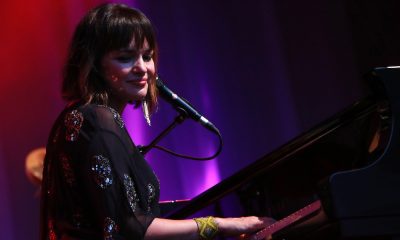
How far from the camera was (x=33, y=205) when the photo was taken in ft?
15.9

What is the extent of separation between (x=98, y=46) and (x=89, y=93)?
157 millimetres

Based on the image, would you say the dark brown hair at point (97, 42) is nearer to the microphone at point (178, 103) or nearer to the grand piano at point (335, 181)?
the microphone at point (178, 103)

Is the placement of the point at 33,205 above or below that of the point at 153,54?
below

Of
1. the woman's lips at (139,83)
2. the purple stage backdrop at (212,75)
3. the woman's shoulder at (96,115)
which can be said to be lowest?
the purple stage backdrop at (212,75)

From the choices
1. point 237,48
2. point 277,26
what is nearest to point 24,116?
point 237,48

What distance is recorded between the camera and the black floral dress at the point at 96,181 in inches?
76.7

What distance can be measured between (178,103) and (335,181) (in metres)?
0.84

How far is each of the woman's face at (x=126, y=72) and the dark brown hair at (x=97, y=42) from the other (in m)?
0.02

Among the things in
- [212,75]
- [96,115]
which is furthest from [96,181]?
[212,75]

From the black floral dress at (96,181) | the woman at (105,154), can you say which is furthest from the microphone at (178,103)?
the black floral dress at (96,181)

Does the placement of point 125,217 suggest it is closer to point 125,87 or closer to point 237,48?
point 125,87

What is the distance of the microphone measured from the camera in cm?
250

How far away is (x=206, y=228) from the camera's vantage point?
2.06 metres

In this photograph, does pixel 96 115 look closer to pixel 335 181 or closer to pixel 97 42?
pixel 97 42
